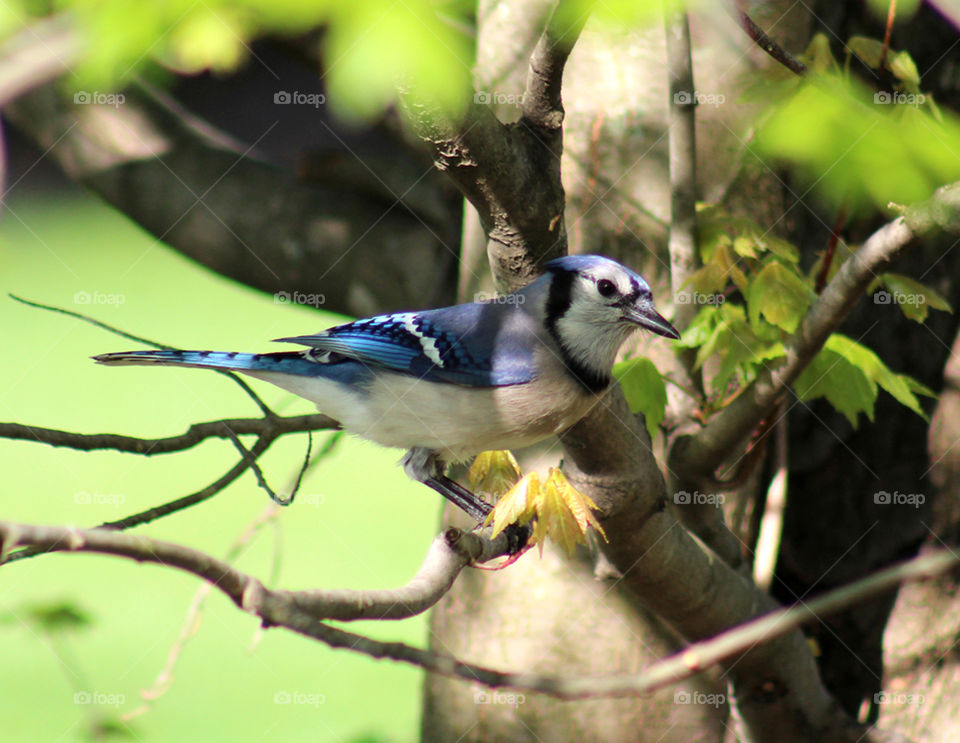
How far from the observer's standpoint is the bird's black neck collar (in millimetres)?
1808

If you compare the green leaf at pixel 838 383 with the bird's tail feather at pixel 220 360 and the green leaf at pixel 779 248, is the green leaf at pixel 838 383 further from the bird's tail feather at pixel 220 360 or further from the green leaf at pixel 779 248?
the bird's tail feather at pixel 220 360

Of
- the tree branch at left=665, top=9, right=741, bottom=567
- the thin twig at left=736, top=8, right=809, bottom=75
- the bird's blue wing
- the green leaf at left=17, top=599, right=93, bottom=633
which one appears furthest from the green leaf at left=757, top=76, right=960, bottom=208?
the green leaf at left=17, top=599, right=93, bottom=633

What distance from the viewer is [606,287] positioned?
6.31ft

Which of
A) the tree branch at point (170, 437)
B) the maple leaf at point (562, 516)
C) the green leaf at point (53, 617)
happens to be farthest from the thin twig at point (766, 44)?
the green leaf at point (53, 617)

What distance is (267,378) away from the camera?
2.10m

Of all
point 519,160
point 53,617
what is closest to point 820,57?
point 519,160

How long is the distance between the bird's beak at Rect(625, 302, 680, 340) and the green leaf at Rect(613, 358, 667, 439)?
0.39 ft

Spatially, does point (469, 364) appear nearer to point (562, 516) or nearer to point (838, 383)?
point (562, 516)

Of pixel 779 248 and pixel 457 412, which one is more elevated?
pixel 779 248

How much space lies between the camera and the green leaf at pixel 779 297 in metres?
1.91

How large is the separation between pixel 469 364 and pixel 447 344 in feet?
0.25

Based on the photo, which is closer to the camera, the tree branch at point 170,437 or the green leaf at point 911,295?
the tree branch at point 170,437

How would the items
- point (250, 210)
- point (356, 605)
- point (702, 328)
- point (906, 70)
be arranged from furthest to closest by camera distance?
point (250, 210) < point (702, 328) < point (906, 70) < point (356, 605)

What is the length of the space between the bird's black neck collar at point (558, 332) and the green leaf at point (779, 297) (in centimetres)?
34
